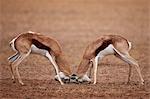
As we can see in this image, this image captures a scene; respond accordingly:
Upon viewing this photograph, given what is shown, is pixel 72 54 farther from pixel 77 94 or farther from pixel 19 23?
pixel 19 23

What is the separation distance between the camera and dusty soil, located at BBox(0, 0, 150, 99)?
6.03 metres

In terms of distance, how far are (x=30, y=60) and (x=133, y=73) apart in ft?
6.00

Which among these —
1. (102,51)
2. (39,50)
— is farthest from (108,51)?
(39,50)

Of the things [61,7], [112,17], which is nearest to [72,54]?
[112,17]

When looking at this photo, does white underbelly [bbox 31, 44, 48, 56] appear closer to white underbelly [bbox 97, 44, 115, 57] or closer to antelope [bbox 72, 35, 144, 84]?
antelope [bbox 72, 35, 144, 84]

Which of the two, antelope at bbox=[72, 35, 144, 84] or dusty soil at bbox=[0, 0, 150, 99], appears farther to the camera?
antelope at bbox=[72, 35, 144, 84]

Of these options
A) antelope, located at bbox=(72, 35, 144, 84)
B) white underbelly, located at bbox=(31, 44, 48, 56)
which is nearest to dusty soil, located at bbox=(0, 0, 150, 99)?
antelope, located at bbox=(72, 35, 144, 84)

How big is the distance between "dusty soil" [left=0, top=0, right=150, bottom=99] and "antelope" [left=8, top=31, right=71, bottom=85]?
0.61 feet

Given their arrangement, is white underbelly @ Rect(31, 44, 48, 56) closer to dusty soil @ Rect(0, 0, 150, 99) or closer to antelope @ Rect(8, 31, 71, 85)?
antelope @ Rect(8, 31, 71, 85)

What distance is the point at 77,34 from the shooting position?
1134 centimetres

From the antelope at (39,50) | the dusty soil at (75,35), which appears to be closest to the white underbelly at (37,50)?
the antelope at (39,50)

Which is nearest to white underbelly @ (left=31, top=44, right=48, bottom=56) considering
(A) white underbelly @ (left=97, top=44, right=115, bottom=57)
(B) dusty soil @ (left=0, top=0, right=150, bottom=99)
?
(B) dusty soil @ (left=0, top=0, right=150, bottom=99)

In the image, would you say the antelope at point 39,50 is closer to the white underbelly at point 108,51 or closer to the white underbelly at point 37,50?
the white underbelly at point 37,50

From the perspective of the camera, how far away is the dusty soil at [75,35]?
19.8 feet
